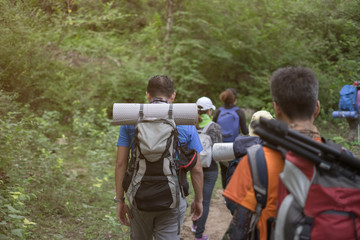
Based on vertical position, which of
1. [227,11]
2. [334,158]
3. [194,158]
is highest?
[227,11]

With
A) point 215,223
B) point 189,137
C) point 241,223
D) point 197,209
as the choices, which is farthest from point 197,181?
point 215,223

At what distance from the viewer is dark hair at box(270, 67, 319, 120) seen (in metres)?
1.86

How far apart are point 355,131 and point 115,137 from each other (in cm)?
637

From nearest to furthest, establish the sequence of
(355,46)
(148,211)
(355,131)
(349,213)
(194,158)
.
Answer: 1. (349,213)
2. (148,211)
3. (194,158)
4. (355,46)
5. (355,131)

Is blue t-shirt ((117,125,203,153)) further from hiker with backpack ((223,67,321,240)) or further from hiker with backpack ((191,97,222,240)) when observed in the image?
hiker with backpack ((191,97,222,240))

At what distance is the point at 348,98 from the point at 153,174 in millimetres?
6844

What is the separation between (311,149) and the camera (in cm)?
166

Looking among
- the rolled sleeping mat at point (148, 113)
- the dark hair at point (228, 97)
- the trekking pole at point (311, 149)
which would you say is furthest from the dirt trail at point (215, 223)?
the trekking pole at point (311, 149)

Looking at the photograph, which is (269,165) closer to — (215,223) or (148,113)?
(148,113)

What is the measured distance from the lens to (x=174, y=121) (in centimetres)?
296

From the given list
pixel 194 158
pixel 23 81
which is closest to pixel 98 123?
pixel 23 81

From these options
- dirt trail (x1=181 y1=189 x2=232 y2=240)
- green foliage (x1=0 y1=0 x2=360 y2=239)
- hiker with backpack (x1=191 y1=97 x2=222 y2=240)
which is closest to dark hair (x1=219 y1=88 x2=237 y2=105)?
hiker with backpack (x1=191 y1=97 x2=222 y2=240)

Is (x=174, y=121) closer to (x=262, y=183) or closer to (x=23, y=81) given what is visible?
(x=262, y=183)

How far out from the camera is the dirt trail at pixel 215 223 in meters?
5.91
